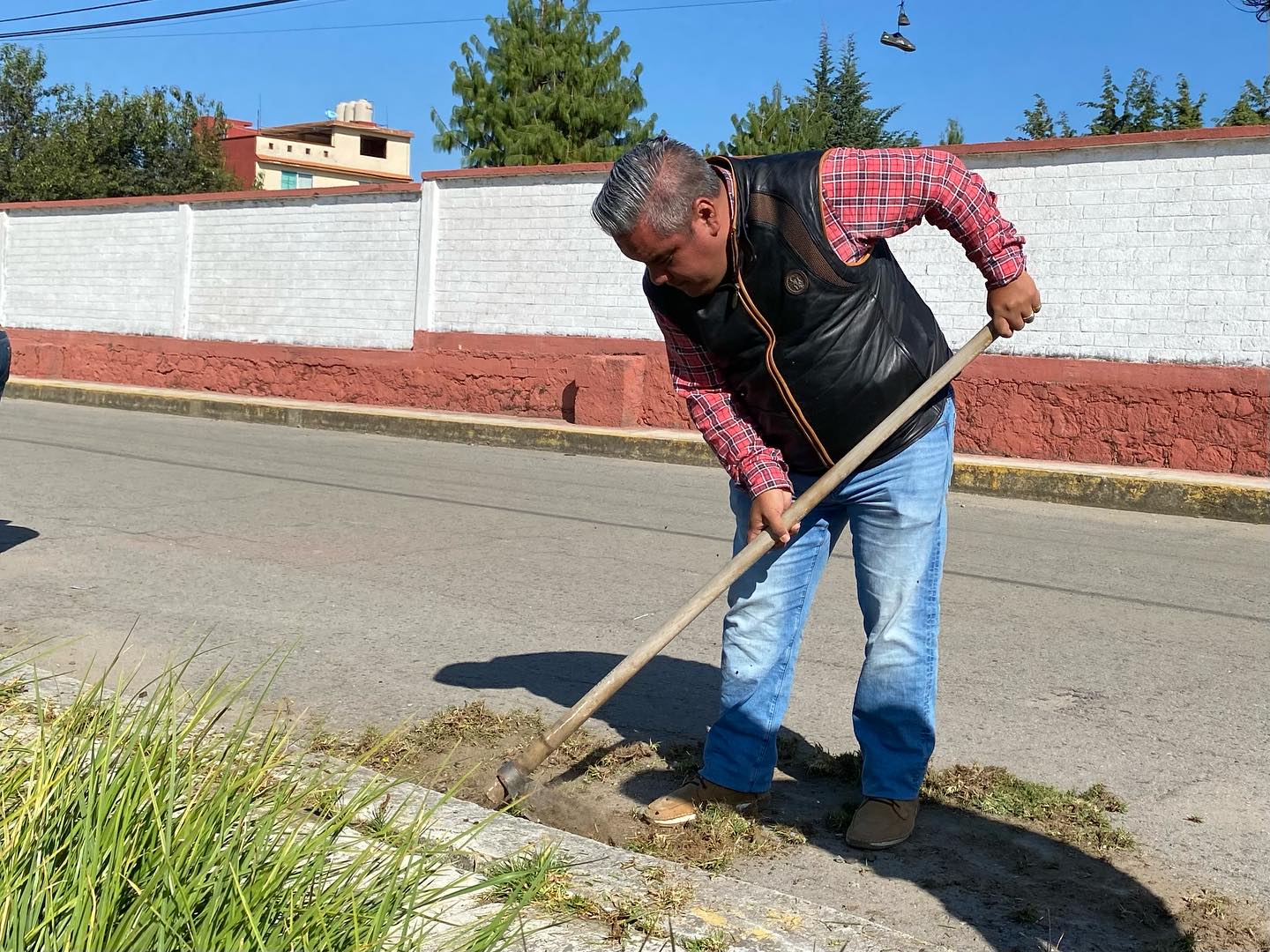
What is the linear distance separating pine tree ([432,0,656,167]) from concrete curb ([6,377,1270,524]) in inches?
895

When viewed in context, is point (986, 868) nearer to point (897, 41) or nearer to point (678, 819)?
point (678, 819)

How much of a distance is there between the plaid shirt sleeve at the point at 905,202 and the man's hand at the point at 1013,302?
3 centimetres

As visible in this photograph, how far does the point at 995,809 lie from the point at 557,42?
126 feet

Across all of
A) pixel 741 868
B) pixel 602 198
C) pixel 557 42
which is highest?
pixel 557 42

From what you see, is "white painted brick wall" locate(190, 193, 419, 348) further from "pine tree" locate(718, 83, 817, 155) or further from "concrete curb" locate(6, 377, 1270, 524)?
"pine tree" locate(718, 83, 817, 155)

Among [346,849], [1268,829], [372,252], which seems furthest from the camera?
[372,252]

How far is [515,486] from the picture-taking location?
32.6ft

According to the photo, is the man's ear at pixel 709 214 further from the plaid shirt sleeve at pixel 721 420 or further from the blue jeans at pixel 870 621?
the blue jeans at pixel 870 621

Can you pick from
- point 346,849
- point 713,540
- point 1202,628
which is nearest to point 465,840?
point 346,849

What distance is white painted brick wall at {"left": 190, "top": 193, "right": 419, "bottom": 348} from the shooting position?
16.4 metres

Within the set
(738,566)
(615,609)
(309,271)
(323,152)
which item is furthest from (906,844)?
(323,152)

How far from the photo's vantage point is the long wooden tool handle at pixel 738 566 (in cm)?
310

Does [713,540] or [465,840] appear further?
[713,540]

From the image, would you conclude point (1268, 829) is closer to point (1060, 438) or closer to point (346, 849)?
point (346, 849)
